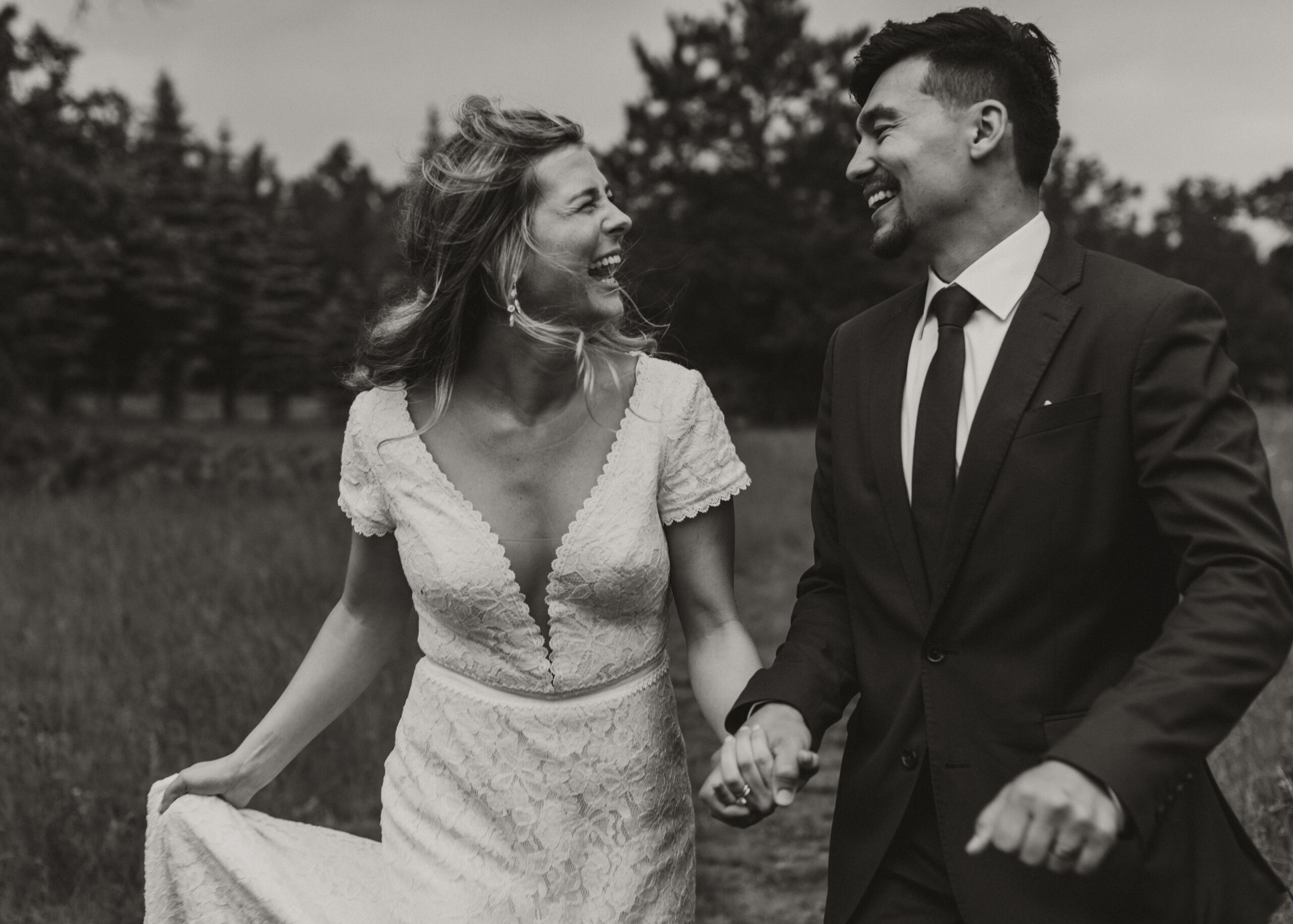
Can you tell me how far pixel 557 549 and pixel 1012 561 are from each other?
111 cm

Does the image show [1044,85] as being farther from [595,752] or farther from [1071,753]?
[595,752]

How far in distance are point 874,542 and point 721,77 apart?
1818 inches

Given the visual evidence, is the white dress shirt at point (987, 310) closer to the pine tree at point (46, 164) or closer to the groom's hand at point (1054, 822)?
the groom's hand at point (1054, 822)

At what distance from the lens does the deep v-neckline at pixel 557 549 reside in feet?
9.99

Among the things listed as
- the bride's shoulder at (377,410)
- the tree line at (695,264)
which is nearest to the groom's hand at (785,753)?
the bride's shoulder at (377,410)

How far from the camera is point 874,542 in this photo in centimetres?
260

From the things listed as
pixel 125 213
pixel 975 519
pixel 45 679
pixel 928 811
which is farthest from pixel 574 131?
pixel 125 213

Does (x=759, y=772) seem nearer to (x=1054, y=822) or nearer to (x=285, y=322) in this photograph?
(x=1054, y=822)

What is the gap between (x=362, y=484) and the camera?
3346 millimetres

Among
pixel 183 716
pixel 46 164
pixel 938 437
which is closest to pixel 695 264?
pixel 46 164

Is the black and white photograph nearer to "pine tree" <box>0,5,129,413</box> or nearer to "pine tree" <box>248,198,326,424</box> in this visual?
"pine tree" <box>0,5,129,413</box>

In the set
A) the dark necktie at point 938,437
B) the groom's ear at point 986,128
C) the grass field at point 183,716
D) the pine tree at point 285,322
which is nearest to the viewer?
the dark necktie at point 938,437

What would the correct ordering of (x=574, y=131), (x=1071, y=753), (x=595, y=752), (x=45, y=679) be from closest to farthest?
(x=1071, y=753) → (x=595, y=752) → (x=574, y=131) → (x=45, y=679)

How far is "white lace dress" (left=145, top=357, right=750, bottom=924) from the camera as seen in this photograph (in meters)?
3.02
